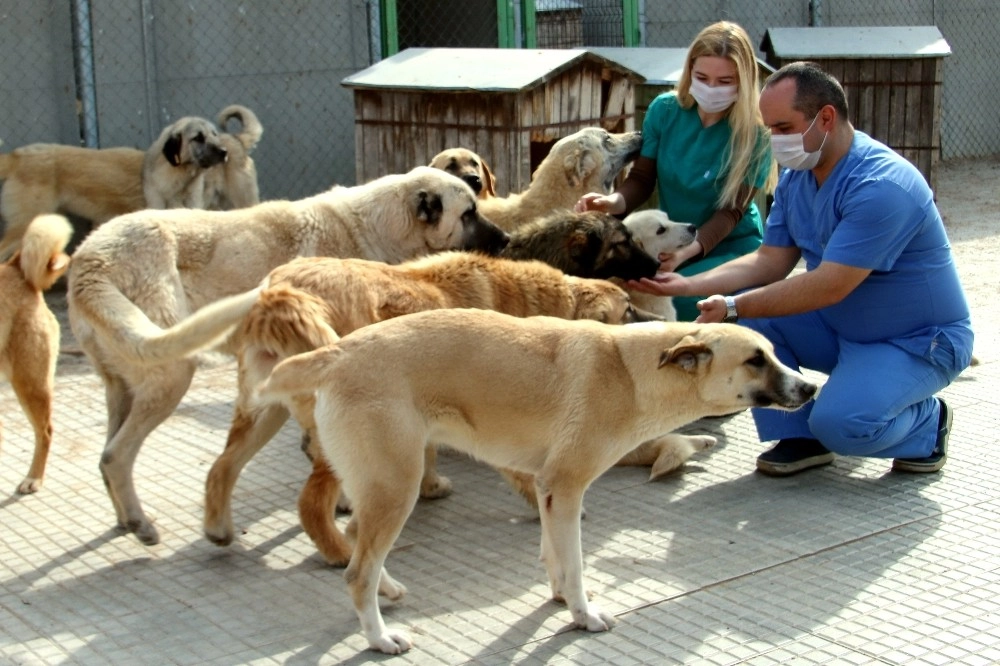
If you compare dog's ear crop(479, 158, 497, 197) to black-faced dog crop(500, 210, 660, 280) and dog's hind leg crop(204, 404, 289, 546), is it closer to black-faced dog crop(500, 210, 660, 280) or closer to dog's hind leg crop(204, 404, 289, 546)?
black-faced dog crop(500, 210, 660, 280)

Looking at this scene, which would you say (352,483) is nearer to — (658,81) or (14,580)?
(14,580)

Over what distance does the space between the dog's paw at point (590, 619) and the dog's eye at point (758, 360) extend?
0.93m

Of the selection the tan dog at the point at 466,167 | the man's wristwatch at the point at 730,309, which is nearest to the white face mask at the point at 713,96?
the tan dog at the point at 466,167

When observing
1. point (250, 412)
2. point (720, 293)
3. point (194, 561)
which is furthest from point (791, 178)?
point (194, 561)

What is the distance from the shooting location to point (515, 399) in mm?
3822

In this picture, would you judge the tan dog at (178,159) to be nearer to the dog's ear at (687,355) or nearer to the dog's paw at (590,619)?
the dog's ear at (687,355)

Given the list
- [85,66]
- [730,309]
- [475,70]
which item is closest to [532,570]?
[730,309]

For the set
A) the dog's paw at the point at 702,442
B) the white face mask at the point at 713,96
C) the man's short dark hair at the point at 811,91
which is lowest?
the dog's paw at the point at 702,442

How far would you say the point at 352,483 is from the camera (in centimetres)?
363

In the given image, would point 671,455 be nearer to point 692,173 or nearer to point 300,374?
point 692,173

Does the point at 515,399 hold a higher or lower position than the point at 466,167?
lower

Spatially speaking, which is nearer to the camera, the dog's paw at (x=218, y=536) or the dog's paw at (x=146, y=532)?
the dog's paw at (x=218, y=536)

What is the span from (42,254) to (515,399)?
2.39 meters

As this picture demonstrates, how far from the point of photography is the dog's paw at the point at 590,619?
149 inches
